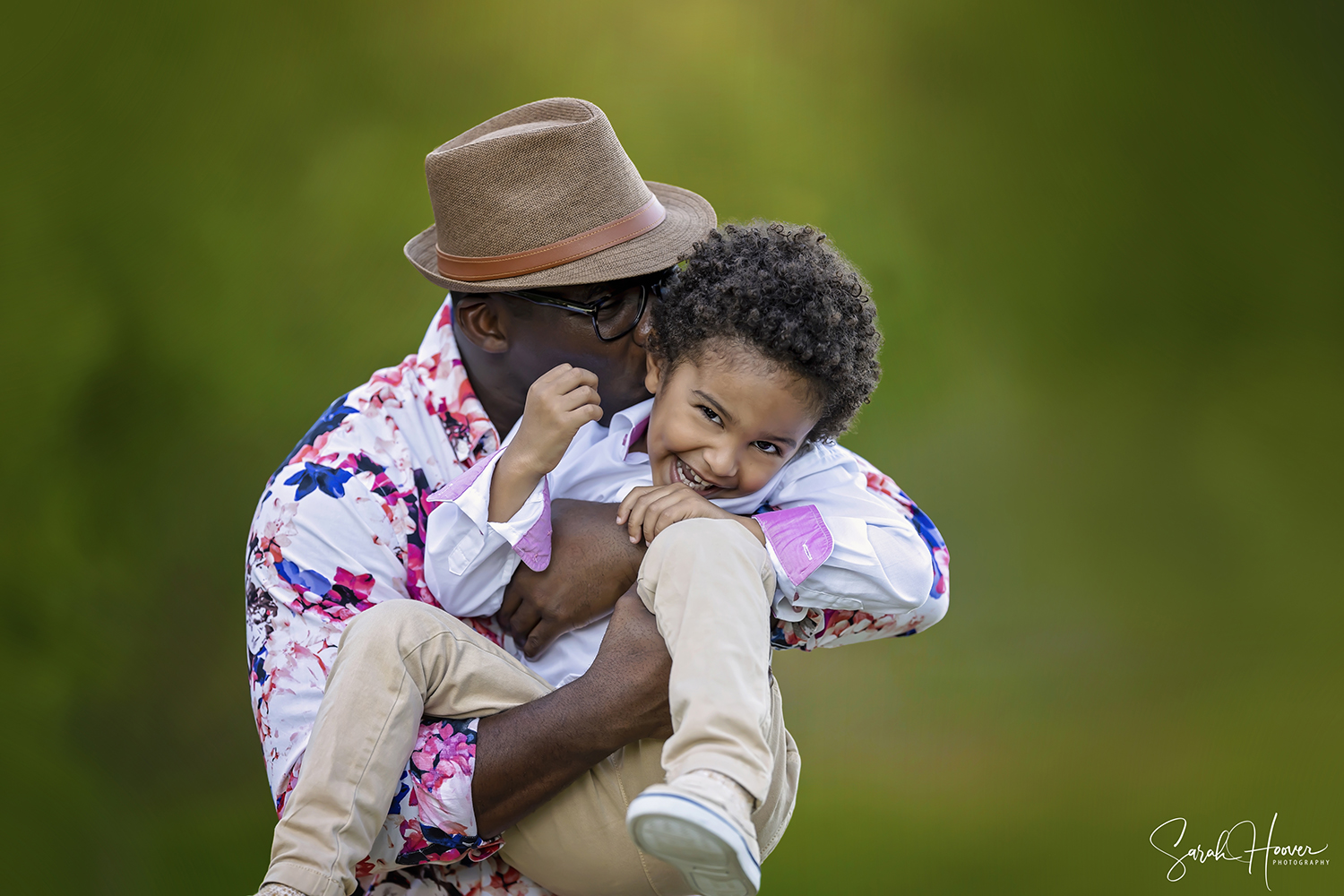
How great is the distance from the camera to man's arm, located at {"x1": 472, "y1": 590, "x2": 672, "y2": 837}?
1424 mm

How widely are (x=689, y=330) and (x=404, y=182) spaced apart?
1.75 metres

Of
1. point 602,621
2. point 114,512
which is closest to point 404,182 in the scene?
point 114,512

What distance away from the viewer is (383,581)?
1.64m

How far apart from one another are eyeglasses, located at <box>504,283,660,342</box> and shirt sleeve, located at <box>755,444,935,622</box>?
38cm

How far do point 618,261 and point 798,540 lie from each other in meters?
0.55

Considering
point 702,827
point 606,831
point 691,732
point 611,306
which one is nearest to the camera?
A: point 702,827

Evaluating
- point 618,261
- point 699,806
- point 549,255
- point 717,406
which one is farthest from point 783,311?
point 699,806

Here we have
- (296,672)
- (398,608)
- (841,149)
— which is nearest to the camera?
(398,608)

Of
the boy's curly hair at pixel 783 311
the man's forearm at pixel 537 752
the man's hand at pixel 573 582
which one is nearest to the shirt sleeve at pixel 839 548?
the boy's curly hair at pixel 783 311

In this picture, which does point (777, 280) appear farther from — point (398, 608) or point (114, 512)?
point (114, 512)

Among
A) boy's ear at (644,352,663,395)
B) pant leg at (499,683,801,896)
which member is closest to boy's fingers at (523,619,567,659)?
pant leg at (499,683,801,896)

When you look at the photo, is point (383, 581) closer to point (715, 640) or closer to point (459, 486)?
point (459, 486)

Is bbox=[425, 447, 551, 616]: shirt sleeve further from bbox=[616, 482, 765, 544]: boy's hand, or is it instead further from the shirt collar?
the shirt collar

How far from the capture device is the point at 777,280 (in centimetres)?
172
